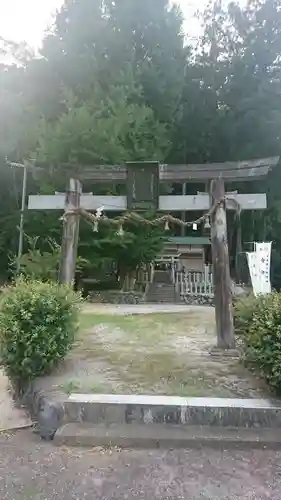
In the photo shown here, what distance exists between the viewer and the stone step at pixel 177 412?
3.14 metres

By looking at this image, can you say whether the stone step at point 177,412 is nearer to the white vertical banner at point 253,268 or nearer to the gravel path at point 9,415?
the gravel path at point 9,415

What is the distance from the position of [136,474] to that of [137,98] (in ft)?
47.7

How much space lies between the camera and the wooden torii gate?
5.39 m

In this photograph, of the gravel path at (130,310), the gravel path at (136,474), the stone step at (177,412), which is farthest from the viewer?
the gravel path at (130,310)

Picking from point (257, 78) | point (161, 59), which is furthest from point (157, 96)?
point (257, 78)

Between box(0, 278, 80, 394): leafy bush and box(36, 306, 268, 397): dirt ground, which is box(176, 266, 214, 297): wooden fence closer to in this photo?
box(36, 306, 268, 397): dirt ground

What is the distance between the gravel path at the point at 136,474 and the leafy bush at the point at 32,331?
83cm

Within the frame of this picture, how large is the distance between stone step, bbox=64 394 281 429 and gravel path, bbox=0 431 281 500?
0.27m

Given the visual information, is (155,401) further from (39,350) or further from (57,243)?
(57,243)

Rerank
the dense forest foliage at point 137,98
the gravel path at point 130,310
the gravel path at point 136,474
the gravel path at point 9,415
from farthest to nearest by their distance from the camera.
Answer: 1. the dense forest foliage at point 137,98
2. the gravel path at point 130,310
3. the gravel path at point 9,415
4. the gravel path at point 136,474

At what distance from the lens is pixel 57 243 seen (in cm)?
1364

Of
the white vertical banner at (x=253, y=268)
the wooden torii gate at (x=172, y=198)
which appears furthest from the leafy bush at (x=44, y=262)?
the wooden torii gate at (x=172, y=198)

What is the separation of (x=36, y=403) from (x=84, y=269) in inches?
420

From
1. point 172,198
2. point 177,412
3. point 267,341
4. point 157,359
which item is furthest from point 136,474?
point 172,198
